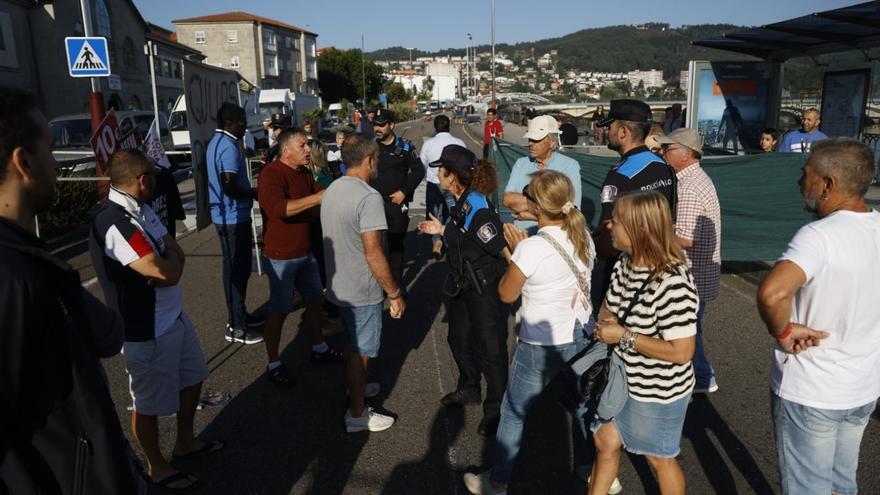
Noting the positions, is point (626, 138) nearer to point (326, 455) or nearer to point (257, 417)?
point (326, 455)

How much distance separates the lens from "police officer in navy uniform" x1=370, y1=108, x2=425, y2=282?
20.9 feet

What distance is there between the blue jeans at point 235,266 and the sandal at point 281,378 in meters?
1.14

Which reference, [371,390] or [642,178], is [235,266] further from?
[642,178]

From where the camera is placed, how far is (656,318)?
2.50 m

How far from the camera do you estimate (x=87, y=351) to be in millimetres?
1560

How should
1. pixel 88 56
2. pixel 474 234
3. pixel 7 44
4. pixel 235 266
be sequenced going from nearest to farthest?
pixel 474 234, pixel 235 266, pixel 88 56, pixel 7 44

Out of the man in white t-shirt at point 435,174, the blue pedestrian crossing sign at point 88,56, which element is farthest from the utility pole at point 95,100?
the man in white t-shirt at point 435,174

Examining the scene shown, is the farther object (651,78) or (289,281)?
(651,78)

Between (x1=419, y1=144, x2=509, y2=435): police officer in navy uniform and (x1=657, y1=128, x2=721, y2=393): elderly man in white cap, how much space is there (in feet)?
4.23

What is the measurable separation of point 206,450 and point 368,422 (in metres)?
1.04

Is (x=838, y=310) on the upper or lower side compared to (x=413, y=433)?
upper

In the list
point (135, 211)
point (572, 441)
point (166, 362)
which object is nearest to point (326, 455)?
point (166, 362)

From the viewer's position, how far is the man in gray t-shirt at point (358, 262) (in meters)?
3.78

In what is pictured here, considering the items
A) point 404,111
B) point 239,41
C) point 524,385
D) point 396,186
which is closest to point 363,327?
point 524,385
